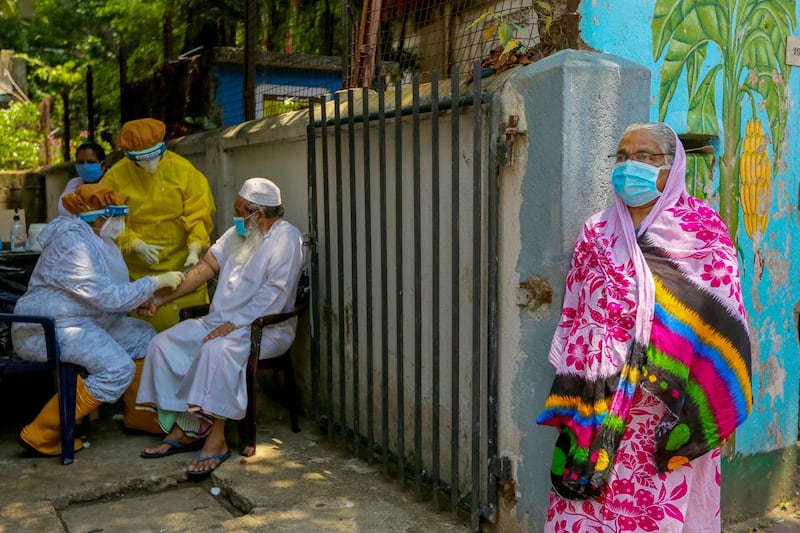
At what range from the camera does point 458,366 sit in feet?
11.7

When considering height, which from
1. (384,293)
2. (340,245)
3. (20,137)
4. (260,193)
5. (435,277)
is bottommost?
(384,293)

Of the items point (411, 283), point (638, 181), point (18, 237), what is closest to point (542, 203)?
point (638, 181)

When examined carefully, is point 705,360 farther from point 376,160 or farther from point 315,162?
point 315,162

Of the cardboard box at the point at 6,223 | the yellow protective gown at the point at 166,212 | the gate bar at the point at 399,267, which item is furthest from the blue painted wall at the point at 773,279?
the cardboard box at the point at 6,223

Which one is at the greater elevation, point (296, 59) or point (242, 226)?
point (296, 59)

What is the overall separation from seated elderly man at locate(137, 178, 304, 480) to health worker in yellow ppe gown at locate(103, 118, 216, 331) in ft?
2.90

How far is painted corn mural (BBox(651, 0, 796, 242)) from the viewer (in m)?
3.70

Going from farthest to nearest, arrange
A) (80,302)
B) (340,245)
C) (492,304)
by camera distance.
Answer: (80,302) < (340,245) < (492,304)

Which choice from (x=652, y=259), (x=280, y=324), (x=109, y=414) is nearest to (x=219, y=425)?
(x=280, y=324)

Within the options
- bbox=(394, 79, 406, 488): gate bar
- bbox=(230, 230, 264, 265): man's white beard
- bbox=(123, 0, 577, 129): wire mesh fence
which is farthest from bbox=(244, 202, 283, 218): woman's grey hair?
bbox=(394, 79, 406, 488): gate bar

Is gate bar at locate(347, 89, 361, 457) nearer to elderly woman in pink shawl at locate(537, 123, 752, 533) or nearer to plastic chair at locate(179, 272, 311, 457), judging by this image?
plastic chair at locate(179, 272, 311, 457)

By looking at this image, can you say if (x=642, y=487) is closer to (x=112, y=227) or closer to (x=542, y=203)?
(x=542, y=203)

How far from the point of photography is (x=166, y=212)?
562cm

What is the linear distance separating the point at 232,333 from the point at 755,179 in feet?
8.93
